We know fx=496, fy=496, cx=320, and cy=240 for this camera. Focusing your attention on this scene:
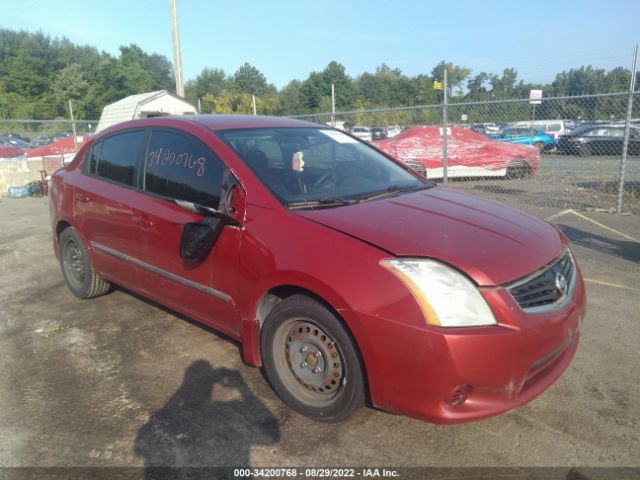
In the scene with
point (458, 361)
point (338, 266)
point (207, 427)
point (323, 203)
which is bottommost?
point (207, 427)

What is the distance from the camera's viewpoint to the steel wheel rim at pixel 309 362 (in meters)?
2.62

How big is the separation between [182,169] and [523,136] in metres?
21.1

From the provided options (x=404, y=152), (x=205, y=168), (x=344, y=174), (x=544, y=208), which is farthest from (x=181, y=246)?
(x=404, y=152)

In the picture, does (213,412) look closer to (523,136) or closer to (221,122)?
(221,122)

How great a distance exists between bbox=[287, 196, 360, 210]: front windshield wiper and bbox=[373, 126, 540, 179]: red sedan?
943 centimetres

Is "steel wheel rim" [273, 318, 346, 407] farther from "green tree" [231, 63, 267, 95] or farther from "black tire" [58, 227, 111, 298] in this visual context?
"green tree" [231, 63, 267, 95]

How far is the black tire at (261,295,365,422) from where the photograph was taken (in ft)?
8.24

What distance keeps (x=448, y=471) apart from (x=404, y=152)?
1050cm

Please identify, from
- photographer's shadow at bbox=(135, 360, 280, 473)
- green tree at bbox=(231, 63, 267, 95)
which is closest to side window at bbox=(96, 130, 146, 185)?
photographer's shadow at bbox=(135, 360, 280, 473)

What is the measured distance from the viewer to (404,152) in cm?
1223

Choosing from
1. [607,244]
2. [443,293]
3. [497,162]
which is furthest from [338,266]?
[497,162]

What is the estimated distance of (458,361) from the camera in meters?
2.21

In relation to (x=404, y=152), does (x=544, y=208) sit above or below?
below

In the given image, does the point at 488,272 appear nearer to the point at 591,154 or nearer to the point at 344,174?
the point at 344,174
